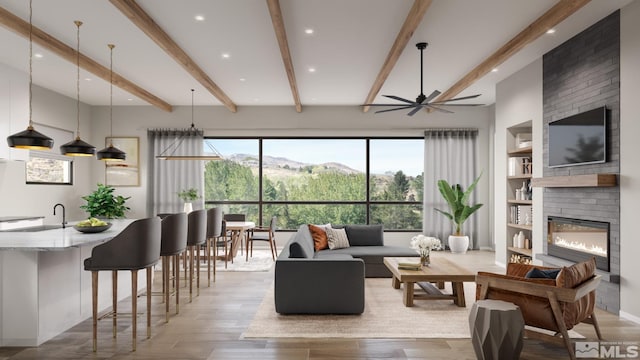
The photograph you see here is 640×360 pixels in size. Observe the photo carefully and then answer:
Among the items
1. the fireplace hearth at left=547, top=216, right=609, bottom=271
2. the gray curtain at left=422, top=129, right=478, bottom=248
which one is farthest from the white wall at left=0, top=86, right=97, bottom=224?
A: the fireplace hearth at left=547, top=216, right=609, bottom=271

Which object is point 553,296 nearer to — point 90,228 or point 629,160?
point 629,160

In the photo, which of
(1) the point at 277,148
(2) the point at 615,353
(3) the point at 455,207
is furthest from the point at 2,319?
(3) the point at 455,207

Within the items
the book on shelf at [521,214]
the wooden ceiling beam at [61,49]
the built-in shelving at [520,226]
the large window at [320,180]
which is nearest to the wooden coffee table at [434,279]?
the built-in shelving at [520,226]

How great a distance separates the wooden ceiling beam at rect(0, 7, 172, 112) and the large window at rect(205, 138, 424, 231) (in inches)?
89.2

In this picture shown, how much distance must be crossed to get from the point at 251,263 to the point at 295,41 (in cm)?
357

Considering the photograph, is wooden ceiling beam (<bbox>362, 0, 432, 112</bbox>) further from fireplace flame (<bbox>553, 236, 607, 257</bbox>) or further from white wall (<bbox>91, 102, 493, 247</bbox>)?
fireplace flame (<bbox>553, 236, 607, 257</bbox>)

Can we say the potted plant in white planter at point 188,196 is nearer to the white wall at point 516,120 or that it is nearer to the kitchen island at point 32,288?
the kitchen island at point 32,288

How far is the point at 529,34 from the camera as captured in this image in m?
4.24

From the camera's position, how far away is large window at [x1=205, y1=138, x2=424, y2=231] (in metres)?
8.41

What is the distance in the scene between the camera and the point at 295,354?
2.96m

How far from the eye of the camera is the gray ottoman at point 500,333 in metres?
2.67

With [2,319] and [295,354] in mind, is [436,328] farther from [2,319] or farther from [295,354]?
[2,319]

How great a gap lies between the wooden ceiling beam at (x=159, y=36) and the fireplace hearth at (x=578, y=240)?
4.94m

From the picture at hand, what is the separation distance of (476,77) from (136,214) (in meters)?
6.80
